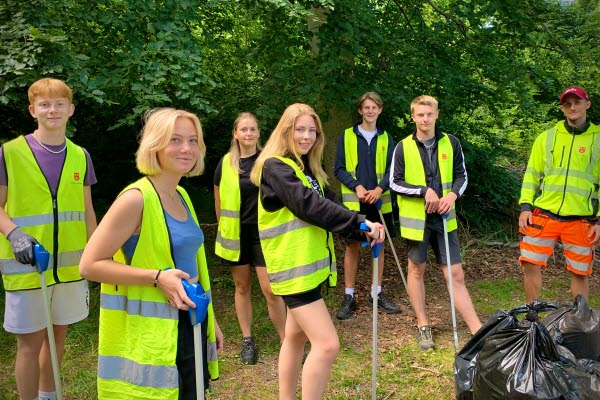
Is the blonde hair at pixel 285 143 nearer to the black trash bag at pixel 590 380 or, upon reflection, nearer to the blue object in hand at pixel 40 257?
the blue object in hand at pixel 40 257

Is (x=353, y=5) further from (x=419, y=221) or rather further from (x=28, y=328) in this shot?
(x=28, y=328)

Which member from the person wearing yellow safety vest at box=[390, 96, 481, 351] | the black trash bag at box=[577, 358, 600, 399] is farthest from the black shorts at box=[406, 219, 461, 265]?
the black trash bag at box=[577, 358, 600, 399]

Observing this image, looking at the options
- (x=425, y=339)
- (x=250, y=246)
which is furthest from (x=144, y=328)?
(x=425, y=339)

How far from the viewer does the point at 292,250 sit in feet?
9.37

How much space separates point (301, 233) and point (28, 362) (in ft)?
5.56

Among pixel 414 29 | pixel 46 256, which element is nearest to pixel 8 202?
pixel 46 256

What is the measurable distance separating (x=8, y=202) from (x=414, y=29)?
5254 mm

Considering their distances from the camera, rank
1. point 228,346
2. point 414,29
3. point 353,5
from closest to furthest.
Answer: point 228,346, point 353,5, point 414,29

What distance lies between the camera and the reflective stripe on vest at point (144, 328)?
2027mm

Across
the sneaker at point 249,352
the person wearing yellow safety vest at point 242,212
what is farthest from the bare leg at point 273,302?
the sneaker at point 249,352

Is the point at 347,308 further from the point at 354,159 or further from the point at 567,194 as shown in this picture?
the point at 567,194

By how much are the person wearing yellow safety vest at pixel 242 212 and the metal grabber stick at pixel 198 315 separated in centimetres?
201

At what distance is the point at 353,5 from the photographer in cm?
516

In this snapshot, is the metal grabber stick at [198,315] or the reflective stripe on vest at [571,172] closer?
the metal grabber stick at [198,315]
